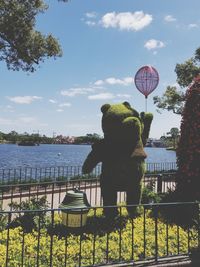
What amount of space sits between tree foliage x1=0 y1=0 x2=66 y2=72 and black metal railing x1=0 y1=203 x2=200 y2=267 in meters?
10.8

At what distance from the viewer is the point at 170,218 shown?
351 inches

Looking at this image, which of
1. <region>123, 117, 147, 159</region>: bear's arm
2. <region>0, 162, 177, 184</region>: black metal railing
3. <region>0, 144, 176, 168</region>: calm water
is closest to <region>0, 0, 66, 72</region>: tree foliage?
<region>0, 162, 177, 184</region>: black metal railing

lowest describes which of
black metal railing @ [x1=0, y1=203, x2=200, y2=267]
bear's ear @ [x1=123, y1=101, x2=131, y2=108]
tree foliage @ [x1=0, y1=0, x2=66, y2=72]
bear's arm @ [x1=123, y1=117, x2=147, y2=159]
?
black metal railing @ [x1=0, y1=203, x2=200, y2=267]

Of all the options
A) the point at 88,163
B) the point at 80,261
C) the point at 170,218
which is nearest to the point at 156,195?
the point at 170,218

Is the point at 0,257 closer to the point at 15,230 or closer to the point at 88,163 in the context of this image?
the point at 15,230

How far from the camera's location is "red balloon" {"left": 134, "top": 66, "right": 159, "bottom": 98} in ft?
37.6

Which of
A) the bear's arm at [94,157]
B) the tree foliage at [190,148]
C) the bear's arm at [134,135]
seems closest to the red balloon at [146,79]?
the tree foliage at [190,148]

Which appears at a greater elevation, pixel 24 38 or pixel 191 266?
pixel 24 38

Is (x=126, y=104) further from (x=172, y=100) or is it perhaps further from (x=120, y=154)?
(x=172, y=100)

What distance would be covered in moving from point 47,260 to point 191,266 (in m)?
2.56

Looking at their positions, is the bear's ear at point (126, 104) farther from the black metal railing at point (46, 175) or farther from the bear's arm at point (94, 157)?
the black metal railing at point (46, 175)

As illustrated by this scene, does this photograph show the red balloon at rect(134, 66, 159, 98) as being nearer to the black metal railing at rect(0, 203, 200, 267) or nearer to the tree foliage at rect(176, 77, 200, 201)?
the tree foliage at rect(176, 77, 200, 201)

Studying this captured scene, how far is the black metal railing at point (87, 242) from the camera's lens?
20.1ft

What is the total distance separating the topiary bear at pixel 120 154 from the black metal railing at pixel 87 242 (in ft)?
2.45
